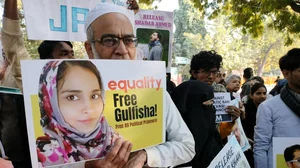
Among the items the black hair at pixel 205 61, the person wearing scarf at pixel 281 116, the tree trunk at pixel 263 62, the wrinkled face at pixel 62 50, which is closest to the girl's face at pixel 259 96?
the black hair at pixel 205 61

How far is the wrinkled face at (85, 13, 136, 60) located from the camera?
1.22 metres

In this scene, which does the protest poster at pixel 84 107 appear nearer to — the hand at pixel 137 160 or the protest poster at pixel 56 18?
the hand at pixel 137 160

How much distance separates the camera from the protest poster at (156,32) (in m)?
2.03

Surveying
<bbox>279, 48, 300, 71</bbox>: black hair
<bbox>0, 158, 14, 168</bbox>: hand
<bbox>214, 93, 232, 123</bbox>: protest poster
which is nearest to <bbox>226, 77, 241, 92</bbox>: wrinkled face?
<bbox>214, 93, 232, 123</bbox>: protest poster

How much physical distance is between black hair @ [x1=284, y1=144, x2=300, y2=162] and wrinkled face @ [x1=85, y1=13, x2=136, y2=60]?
49.7 inches

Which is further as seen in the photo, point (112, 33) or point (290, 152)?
point (290, 152)

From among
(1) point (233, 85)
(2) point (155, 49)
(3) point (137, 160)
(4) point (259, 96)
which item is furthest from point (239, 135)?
(1) point (233, 85)

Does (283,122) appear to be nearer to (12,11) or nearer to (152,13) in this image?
(152,13)

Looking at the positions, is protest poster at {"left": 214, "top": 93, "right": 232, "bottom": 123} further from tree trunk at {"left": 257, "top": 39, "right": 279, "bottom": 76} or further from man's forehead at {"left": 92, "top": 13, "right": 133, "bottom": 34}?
tree trunk at {"left": 257, "top": 39, "right": 279, "bottom": 76}

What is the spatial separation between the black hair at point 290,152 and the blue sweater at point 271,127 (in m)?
0.15

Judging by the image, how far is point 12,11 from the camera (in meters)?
1.35

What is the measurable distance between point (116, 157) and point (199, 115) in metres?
0.84

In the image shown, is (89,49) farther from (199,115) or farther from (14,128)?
(199,115)

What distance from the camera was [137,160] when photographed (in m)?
1.14
